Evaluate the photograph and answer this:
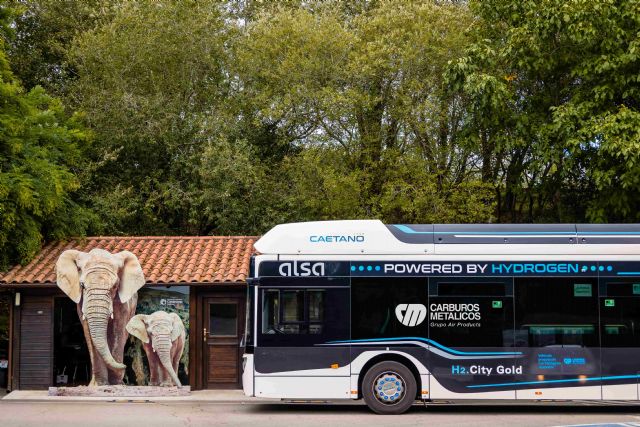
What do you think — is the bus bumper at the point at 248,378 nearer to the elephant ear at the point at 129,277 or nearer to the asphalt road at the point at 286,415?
the asphalt road at the point at 286,415

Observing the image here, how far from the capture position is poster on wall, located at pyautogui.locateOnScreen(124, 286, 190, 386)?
1702cm

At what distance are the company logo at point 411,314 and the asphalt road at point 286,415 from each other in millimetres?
1621

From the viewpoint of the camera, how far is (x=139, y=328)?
55.9ft

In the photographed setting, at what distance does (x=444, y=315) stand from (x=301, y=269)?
2.66 meters

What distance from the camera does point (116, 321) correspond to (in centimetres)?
1697

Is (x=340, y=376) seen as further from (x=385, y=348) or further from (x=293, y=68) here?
(x=293, y=68)

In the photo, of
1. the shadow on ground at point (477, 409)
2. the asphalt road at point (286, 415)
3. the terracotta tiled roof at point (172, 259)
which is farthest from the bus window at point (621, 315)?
the terracotta tiled roof at point (172, 259)

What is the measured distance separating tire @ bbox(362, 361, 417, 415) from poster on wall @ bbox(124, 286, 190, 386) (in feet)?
16.1

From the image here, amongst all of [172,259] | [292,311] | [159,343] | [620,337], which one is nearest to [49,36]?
[172,259]

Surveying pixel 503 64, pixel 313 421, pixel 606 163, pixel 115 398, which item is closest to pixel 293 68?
pixel 503 64

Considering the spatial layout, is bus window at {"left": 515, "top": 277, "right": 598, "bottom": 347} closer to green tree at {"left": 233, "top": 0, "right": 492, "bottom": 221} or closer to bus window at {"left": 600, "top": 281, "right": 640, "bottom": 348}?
bus window at {"left": 600, "top": 281, "right": 640, "bottom": 348}

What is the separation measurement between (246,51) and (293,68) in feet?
7.86

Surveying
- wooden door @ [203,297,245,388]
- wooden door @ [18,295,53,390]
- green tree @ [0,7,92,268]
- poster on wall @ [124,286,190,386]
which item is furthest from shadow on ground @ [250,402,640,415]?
green tree @ [0,7,92,268]

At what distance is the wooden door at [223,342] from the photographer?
17.4 metres
